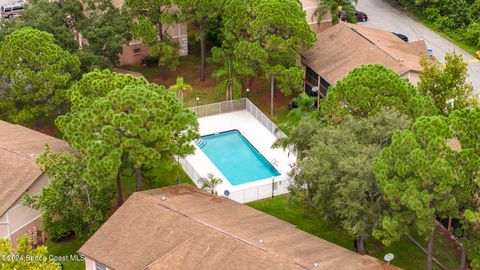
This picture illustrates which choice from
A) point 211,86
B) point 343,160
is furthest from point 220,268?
point 211,86

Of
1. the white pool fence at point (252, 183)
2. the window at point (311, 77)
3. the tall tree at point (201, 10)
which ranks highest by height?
the tall tree at point (201, 10)

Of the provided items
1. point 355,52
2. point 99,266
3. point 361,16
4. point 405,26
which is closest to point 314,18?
point 355,52

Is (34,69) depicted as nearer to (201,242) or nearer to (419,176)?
(201,242)

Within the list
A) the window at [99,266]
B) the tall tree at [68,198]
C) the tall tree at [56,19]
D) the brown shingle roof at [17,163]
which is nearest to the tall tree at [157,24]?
the tall tree at [56,19]

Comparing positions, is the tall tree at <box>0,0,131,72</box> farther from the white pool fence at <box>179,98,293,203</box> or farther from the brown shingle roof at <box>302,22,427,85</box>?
the brown shingle roof at <box>302,22,427,85</box>

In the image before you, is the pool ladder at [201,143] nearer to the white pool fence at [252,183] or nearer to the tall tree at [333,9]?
the white pool fence at [252,183]

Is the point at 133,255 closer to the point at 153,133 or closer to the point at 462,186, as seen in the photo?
the point at 153,133

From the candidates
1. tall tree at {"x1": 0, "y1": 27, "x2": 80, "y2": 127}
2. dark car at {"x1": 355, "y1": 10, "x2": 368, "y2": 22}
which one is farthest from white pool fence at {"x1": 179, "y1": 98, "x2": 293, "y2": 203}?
dark car at {"x1": 355, "y1": 10, "x2": 368, "y2": 22}
